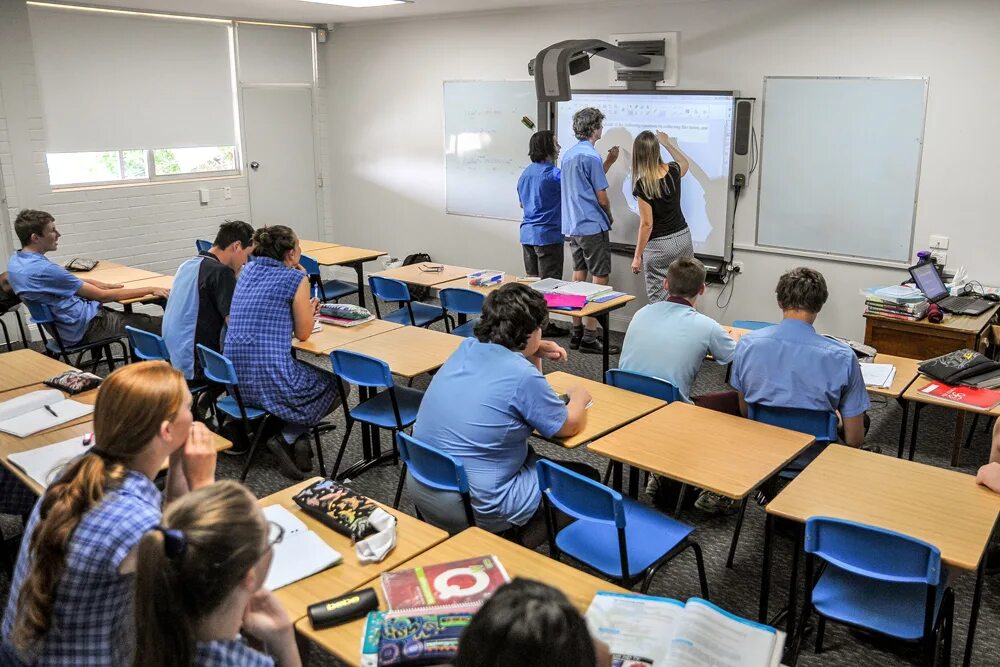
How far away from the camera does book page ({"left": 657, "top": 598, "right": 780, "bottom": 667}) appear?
71.9 inches

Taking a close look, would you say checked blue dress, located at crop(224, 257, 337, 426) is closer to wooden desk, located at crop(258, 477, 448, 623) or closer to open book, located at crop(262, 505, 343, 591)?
wooden desk, located at crop(258, 477, 448, 623)

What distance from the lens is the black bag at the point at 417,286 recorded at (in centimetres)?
804

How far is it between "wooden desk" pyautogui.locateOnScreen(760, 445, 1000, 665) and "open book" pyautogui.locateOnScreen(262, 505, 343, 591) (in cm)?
136

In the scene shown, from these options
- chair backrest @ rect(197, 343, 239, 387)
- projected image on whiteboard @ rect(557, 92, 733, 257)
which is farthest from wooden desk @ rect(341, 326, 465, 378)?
projected image on whiteboard @ rect(557, 92, 733, 257)

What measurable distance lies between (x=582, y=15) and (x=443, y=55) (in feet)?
5.38

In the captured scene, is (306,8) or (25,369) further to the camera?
(306,8)

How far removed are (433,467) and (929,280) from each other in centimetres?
378

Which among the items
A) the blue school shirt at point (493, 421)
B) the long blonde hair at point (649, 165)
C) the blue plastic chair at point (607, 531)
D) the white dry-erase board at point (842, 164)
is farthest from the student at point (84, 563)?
the white dry-erase board at point (842, 164)

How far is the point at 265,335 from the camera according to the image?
423cm

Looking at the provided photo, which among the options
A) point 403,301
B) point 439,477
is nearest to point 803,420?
point 439,477

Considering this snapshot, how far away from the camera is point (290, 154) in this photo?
9.02 m

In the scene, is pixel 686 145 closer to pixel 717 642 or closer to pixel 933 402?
pixel 933 402

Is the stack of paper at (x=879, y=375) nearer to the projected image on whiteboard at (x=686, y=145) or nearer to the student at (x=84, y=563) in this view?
the projected image on whiteboard at (x=686, y=145)

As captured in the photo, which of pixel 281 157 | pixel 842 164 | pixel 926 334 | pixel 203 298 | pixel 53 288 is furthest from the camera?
pixel 281 157
